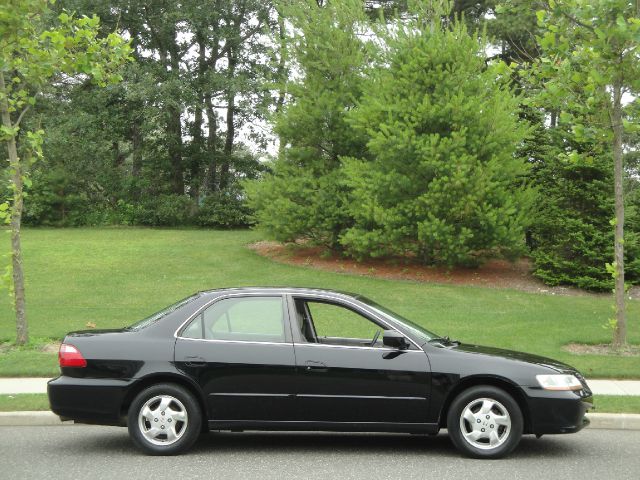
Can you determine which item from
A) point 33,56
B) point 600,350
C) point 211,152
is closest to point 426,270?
point 600,350

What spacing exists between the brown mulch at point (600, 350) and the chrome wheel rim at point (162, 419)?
769 centimetres

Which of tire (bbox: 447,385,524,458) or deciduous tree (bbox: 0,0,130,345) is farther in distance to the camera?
deciduous tree (bbox: 0,0,130,345)

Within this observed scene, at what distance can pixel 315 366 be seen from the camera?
6.73 metres

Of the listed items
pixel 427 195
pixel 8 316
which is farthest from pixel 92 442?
pixel 427 195

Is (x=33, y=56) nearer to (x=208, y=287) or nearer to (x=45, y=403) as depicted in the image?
(x=45, y=403)

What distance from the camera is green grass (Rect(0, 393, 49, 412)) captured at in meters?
8.47

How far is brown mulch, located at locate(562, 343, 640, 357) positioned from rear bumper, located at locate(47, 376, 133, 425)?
8.08 meters

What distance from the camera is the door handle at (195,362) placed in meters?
6.76

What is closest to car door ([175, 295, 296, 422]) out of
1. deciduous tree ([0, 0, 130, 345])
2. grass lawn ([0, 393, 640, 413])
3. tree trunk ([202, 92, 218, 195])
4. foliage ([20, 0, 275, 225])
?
grass lawn ([0, 393, 640, 413])

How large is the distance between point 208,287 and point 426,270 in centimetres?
590

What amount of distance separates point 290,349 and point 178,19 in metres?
30.1

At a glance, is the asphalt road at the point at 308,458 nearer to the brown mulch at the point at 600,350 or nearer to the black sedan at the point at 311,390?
the black sedan at the point at 311,390

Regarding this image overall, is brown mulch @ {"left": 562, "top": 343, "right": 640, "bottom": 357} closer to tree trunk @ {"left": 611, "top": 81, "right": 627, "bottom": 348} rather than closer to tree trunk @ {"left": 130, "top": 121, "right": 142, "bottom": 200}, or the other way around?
tree trunk @ {"left": 611, "top": 81, "right": 627, "bottom": 348}

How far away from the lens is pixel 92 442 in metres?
7.48
